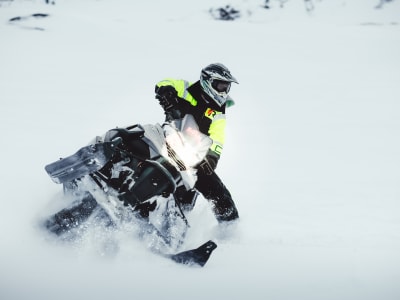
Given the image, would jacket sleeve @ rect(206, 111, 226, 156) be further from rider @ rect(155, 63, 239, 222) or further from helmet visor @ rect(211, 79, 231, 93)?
helmet visor @ rect(211, 79, 231, 93)

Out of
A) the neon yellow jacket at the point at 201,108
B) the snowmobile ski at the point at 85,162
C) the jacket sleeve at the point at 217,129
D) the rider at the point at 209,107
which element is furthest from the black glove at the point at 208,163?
the snowmobile ski at the point at 85,162

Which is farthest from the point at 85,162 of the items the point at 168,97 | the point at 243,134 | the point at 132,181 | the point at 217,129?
the point at 243,134

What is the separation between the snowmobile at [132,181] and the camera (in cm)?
322

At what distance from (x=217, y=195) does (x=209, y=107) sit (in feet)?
2.89

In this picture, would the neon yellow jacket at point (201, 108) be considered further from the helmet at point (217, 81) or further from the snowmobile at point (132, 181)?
the snowmobile at point (132, 181)

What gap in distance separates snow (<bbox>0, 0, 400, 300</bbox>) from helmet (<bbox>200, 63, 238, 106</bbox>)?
1358mm

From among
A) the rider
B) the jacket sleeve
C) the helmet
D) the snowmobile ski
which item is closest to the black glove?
the rider

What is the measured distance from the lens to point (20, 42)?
14.2 meters

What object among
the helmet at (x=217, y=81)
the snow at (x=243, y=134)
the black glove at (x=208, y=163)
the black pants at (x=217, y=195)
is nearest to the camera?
the snow at (x=243, y=134)

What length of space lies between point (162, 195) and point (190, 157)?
0.36m

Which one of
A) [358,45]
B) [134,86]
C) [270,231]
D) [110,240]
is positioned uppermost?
[110,240]

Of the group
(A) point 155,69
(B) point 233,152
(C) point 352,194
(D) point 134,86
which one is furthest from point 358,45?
(C) point 352,194

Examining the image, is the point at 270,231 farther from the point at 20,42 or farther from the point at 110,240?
the point at 20,42

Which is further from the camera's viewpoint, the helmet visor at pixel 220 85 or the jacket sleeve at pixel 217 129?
the jacket sleeve at pixel 217 129
